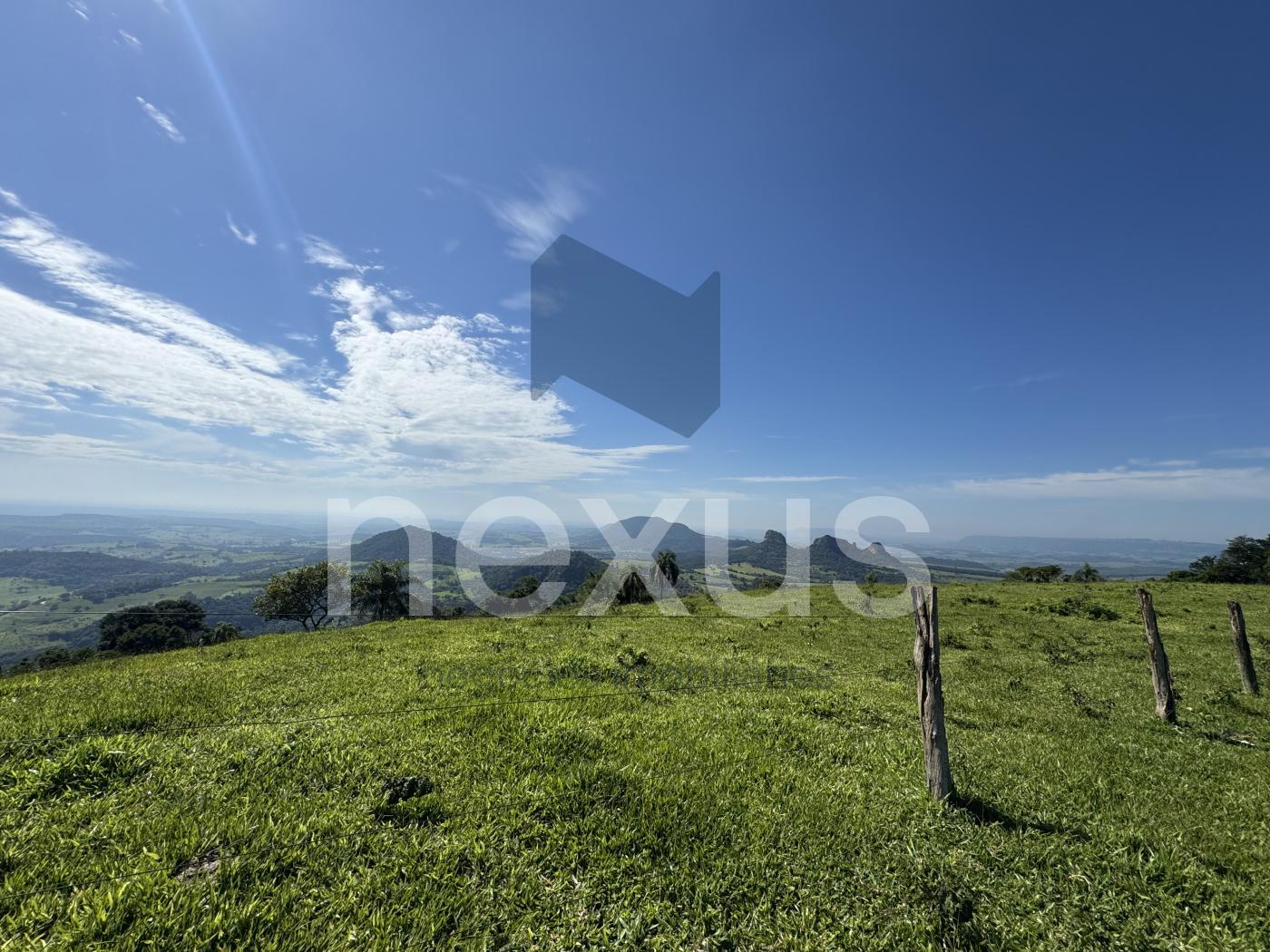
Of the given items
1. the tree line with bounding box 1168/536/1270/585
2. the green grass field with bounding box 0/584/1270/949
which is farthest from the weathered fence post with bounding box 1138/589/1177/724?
the tree line with bounding box 1168/536/1270/585

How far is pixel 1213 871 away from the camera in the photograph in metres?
6.37

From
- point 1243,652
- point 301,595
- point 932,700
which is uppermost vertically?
point 932,700

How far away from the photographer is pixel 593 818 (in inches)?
260

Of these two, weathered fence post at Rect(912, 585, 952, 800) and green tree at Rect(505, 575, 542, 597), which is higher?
weathered fence post at Rect(912, 585, 952, 800)

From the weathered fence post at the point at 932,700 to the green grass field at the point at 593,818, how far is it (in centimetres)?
50

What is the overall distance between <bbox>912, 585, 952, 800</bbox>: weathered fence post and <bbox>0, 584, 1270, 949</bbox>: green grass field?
0.50 meters

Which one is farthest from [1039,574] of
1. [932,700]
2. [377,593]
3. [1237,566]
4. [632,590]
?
[377,593]

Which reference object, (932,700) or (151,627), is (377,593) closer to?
(151,627)

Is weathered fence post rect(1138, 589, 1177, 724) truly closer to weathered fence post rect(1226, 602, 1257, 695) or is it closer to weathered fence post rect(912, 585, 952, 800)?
weathered fence post rect(1226, 602, 1257, 695)

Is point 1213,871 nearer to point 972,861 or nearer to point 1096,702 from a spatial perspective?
point 972,861

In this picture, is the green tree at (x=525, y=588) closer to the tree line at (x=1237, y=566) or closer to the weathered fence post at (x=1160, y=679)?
the weathered fence post at (x=1160, y=679)

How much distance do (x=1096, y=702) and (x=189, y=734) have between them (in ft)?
72.0

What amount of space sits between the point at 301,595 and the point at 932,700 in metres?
73.1

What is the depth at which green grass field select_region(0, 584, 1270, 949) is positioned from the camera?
4988mm
